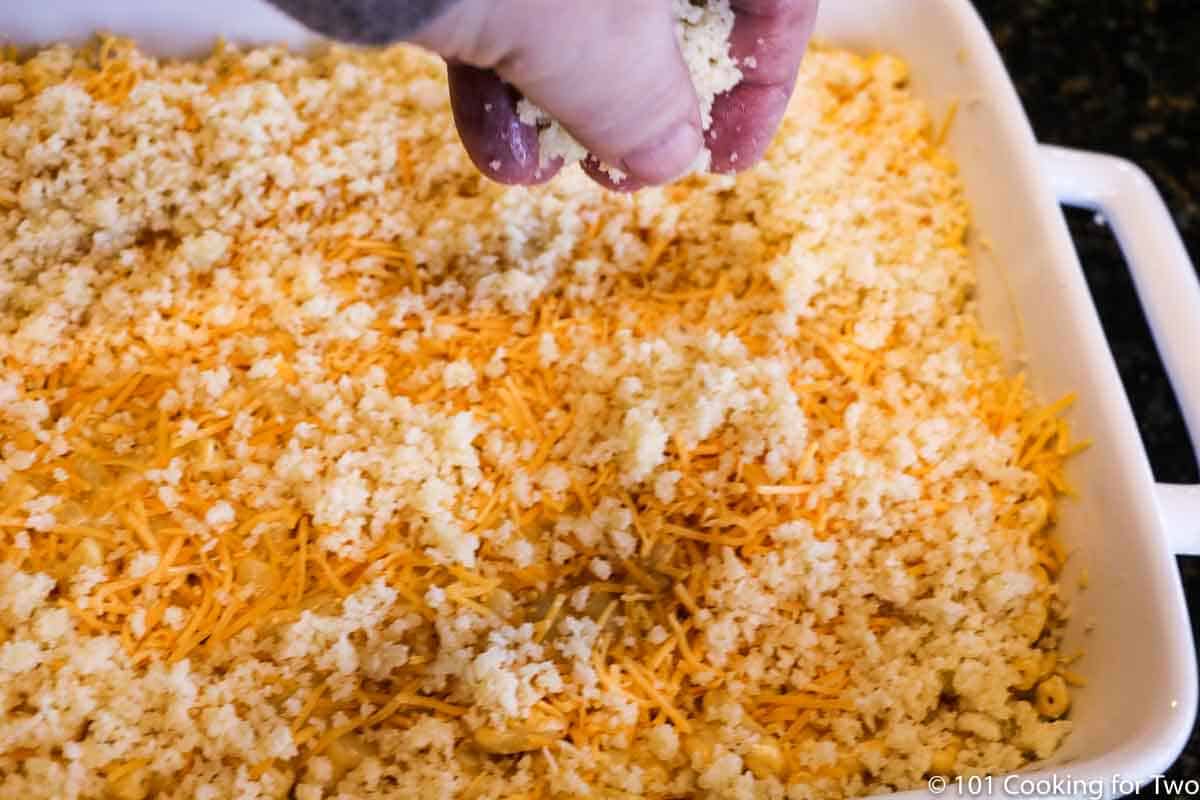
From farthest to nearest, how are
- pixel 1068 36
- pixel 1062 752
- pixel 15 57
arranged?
1. pixel 1068 36
2. pixel 15 57
3. pixel 1062 752

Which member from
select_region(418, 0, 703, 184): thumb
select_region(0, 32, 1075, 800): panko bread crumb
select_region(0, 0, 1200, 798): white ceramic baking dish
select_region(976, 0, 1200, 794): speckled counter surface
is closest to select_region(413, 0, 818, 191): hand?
select_region(418, 0, 703, 184): thumb

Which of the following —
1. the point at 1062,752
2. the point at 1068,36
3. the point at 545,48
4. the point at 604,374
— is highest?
the point at 545,48

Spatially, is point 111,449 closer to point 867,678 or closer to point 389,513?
point 389,513

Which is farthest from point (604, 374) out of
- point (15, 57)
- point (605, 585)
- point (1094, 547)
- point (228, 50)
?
point (15, 57)

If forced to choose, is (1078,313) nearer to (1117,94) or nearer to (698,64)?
(698,64)

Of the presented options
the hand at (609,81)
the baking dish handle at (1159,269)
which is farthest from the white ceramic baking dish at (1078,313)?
the hand at (609,81)

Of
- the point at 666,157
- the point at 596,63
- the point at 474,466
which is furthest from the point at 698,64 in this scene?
the point at 474,466
